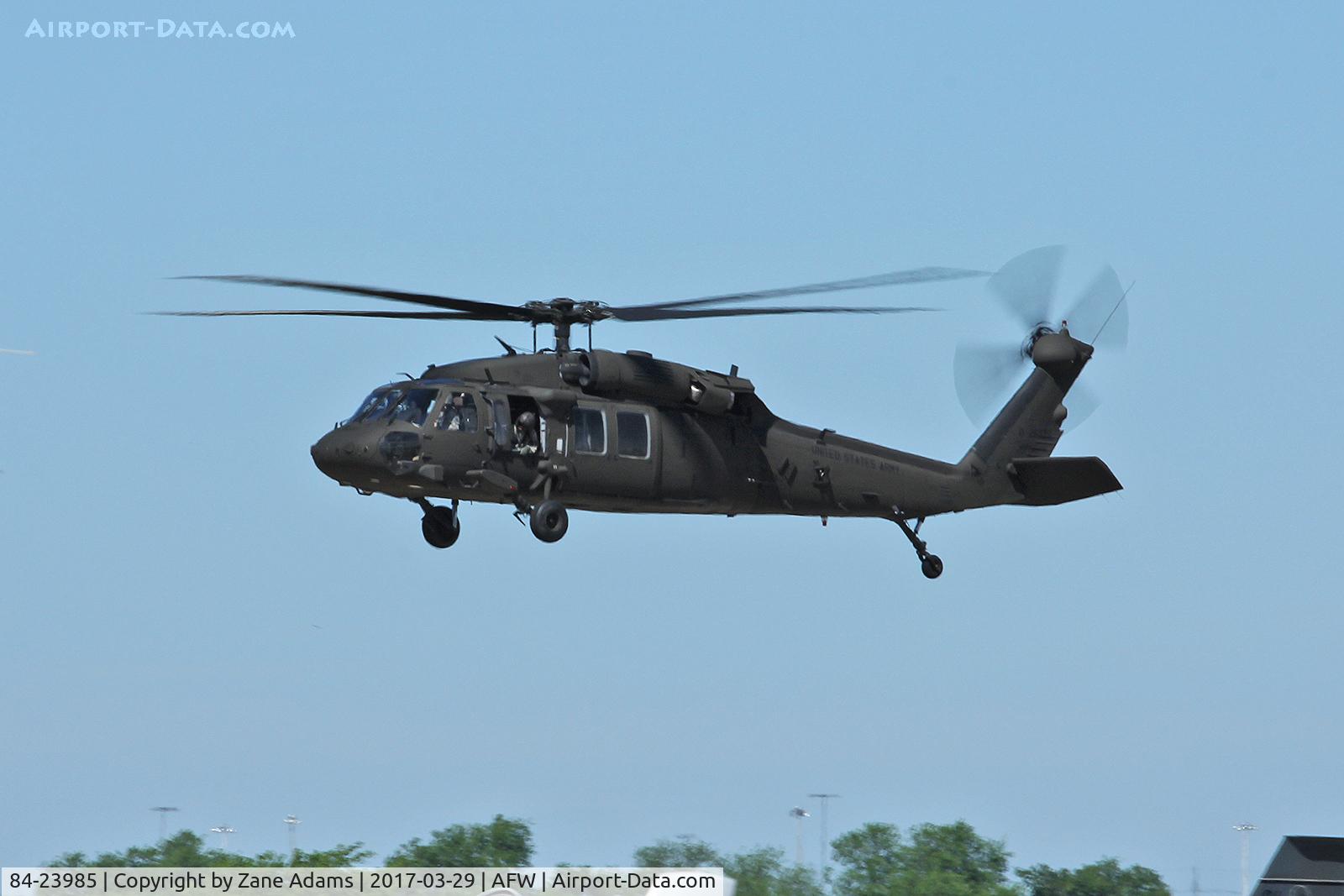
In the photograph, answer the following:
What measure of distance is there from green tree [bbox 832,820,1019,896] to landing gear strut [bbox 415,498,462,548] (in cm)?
6477

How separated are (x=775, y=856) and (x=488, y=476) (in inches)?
1714

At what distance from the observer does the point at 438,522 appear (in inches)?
1347

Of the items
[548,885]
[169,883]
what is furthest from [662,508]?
[169,883]

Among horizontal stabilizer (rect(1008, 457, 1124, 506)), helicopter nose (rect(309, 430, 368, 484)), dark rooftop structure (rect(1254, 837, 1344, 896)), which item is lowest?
dark rooftop structure (rect(1254, 837, 1344, 896))

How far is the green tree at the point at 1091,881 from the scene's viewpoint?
98188mm

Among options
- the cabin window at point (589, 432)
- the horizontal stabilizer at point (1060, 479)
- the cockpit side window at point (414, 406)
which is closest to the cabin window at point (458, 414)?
the cockpit side window at point (414, 406)

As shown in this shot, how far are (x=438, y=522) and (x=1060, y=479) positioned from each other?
38.5 feet

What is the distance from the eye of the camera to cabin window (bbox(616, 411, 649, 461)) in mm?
33875

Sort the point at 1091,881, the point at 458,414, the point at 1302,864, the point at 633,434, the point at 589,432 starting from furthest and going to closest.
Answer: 1. the point at 1091,881
2. the point at 633,434
3. the point at 589,432
4. the point at 458,414
5. the point at 1302,864

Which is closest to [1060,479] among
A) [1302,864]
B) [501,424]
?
[501,424]

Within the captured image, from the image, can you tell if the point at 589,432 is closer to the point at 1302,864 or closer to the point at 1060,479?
the point at 1060,479

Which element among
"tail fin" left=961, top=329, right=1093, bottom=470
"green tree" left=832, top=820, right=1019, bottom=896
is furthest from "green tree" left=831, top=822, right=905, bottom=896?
"tail fin" left=961, top=329, right=1093, bottom=470

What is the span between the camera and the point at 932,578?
3781cm

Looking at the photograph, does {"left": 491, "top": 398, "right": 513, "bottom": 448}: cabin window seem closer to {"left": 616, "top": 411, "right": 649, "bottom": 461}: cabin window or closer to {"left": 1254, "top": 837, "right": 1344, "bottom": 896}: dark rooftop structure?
{"left": 616, "top": 411, "right": 649, "bottom": 461}: cabin window
